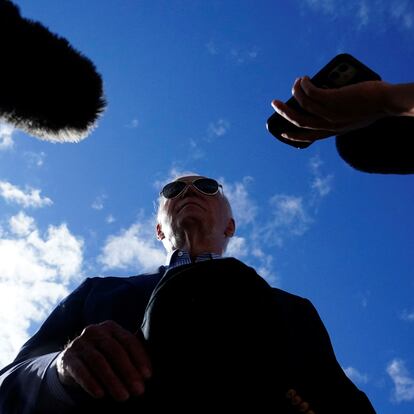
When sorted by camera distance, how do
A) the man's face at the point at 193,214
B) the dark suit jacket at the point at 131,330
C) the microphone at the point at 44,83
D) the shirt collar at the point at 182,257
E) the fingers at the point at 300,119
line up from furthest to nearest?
the man's face at the point at 193,214 < the shirt collar at the point at 182,257 < the fingers at the point at 300,119 < the dark suit jacket at the point at 131,330 < the microphone at the point at 44,83

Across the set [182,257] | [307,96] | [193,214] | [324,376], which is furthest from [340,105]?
[193,214]

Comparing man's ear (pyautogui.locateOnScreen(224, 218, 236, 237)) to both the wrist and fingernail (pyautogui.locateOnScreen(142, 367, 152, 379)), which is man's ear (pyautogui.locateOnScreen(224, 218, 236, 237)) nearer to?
the wrist

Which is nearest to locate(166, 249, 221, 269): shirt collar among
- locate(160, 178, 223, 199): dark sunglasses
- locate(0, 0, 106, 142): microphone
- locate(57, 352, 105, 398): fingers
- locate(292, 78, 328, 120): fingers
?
locate(160, 178, 223, 199): dark sunglasses

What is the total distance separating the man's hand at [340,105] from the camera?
1.66 m

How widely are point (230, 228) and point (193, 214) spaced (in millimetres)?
463

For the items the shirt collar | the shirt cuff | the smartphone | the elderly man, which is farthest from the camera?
the shirt collar

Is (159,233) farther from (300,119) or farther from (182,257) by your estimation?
(300,119)

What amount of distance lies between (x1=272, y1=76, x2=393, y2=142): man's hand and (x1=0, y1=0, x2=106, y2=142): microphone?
31.2 inches

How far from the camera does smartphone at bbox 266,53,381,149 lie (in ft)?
6.30

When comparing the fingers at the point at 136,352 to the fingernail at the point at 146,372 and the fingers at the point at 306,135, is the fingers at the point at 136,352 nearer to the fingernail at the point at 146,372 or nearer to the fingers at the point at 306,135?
the fingernail at the point at 146,372

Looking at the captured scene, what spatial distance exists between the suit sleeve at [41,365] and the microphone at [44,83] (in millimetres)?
891

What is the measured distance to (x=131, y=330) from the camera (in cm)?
227

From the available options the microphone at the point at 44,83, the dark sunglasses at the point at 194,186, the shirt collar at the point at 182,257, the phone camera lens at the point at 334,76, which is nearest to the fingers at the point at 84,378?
the microphone at the point at 44,83

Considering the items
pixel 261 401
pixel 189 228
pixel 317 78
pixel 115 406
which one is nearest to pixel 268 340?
pixel 261 401
